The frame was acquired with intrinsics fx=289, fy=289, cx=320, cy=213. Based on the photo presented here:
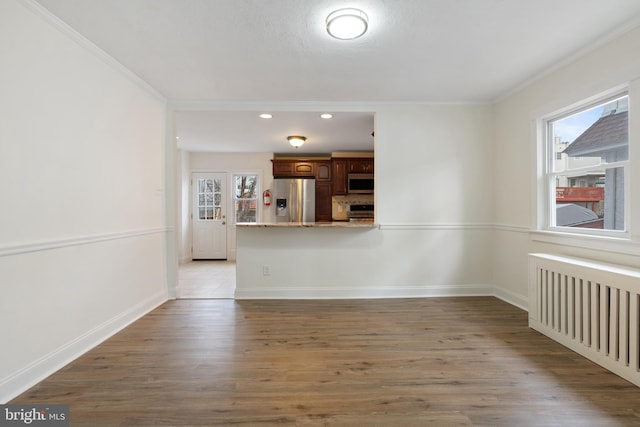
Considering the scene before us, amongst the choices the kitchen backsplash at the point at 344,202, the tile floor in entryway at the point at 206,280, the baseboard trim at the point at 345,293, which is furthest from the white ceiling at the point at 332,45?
the kitchen backsplash at the point at 344,202

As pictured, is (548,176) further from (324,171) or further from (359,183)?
(324,171)

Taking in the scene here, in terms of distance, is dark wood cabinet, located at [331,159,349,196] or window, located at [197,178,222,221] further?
window, located at [197,178,222,221]

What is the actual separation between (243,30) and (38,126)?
4.88 ft

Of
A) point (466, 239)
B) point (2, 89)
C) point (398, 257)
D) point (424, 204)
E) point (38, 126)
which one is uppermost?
point (2, 89)

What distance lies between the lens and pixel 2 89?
1657 mm

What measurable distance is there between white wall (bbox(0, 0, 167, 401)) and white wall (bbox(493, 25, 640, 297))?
13.2 feet

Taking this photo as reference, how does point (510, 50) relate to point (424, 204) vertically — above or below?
above

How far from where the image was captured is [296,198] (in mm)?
6133

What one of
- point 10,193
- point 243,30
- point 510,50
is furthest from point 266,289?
point 510,50

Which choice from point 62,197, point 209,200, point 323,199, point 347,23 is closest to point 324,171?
point 323,199

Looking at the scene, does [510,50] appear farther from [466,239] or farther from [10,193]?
[10,193]

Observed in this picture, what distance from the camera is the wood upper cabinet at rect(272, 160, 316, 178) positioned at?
623 centimetres

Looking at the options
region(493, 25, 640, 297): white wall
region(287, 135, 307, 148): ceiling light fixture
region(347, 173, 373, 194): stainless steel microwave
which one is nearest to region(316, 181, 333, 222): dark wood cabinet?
region(347, 173, 373, 194): stainless steel microwave

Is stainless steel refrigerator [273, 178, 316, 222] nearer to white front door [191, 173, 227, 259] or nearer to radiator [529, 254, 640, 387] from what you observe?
white front door [191, 173, 227, 259]
